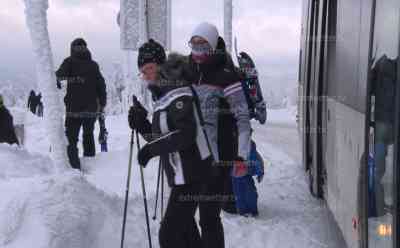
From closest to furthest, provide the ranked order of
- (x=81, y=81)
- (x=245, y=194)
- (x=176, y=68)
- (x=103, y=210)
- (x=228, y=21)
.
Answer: (x=176, y=68), (x=103, y=210), (x=245, y=194), (x=81, y=81), (x=228, y=21)

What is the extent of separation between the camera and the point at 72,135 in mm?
9742

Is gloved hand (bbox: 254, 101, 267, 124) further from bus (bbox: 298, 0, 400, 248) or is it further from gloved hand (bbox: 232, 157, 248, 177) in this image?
gloved hand (bbox: 232, 157, 248, 177)

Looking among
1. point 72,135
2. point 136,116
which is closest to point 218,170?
point 136,116

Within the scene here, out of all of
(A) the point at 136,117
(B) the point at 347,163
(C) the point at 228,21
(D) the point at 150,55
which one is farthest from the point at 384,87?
(C) the point at 228,21

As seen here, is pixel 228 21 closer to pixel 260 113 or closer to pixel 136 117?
pixel 260 113

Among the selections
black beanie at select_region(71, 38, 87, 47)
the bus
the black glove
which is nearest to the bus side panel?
the bus

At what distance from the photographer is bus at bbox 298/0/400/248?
3.34 metres

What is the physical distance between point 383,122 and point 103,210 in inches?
129

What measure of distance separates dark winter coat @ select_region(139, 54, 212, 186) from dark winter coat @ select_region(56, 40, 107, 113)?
18.3ft

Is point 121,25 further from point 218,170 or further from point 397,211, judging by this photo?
point 397,211

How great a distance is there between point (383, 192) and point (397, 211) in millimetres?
236

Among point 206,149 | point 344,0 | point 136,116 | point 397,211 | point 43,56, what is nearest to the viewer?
point 397,211

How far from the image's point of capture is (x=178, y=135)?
4000mm

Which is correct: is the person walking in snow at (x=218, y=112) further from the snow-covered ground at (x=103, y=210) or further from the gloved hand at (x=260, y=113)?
the gloved hand at (x=260, y=113)
